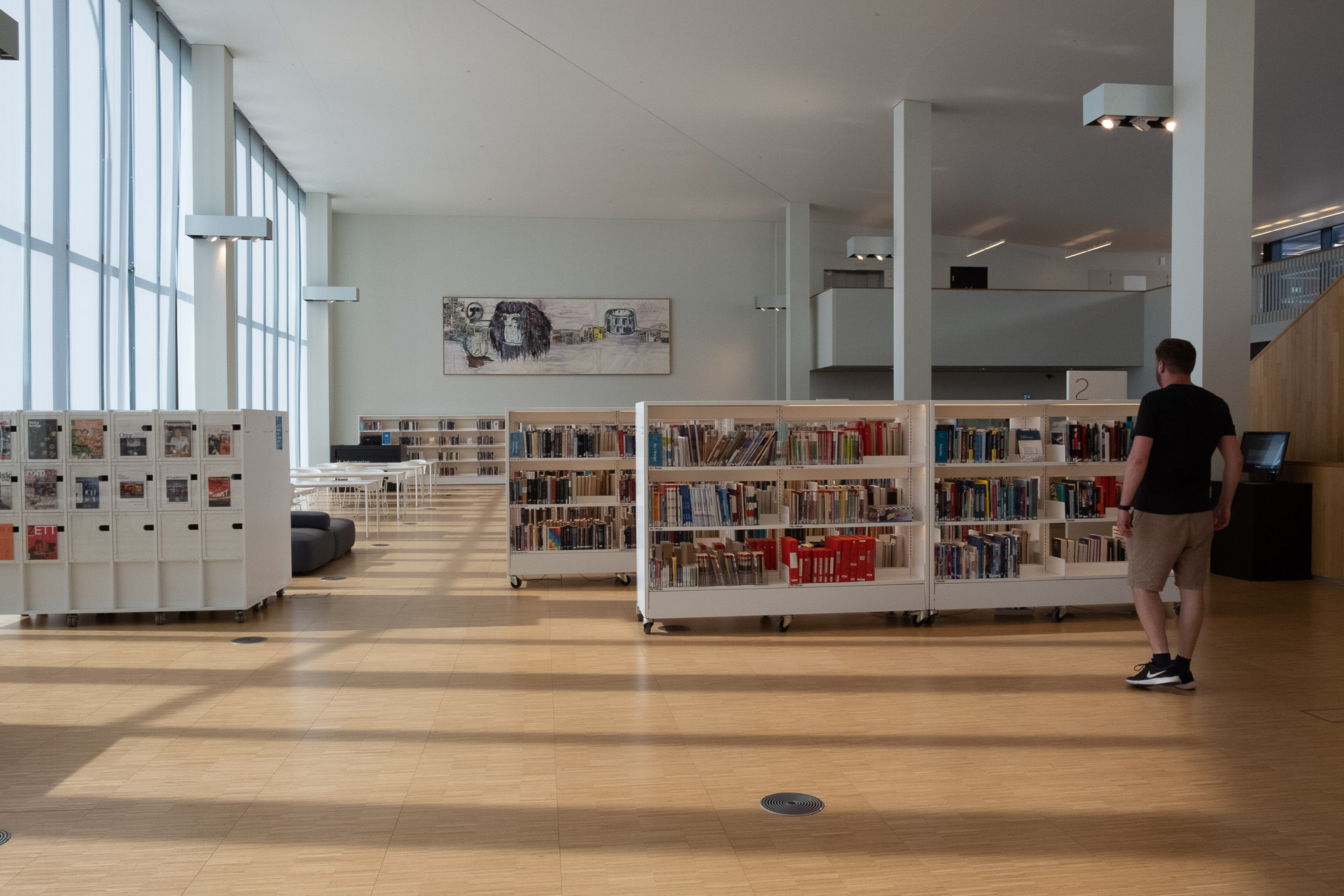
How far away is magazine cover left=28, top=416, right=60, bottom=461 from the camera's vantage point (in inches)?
237

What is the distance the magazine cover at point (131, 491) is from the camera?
241 inches

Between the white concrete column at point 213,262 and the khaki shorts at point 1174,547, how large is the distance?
30.4 feet

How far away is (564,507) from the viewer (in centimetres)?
809

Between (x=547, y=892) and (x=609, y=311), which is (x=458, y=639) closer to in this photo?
(x=547, y=892)

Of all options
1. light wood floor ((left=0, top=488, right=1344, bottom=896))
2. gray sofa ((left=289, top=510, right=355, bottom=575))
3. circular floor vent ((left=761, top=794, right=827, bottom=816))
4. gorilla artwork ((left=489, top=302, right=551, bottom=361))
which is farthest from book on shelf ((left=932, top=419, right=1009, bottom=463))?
gorilla artwork ((left=489, top=302, right=551, bottom=361))

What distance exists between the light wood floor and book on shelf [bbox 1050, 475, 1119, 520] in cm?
78

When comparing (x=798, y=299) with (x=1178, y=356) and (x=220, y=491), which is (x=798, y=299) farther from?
(x=1178, y=356)

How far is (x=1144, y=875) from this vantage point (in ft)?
8.58

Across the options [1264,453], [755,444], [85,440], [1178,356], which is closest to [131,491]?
[85,440]

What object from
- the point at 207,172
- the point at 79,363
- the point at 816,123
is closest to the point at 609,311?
the point at 816,123

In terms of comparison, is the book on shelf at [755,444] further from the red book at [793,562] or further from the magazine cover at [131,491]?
the magazine cover at [131,491]

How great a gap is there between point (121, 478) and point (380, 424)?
43.4 ft

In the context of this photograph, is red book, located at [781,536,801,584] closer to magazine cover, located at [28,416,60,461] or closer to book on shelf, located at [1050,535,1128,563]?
book on shelf, located at [1050,535,1128,563]

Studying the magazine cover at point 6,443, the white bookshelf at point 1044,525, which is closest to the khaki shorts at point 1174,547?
the white bookshelf at point 1044,525
